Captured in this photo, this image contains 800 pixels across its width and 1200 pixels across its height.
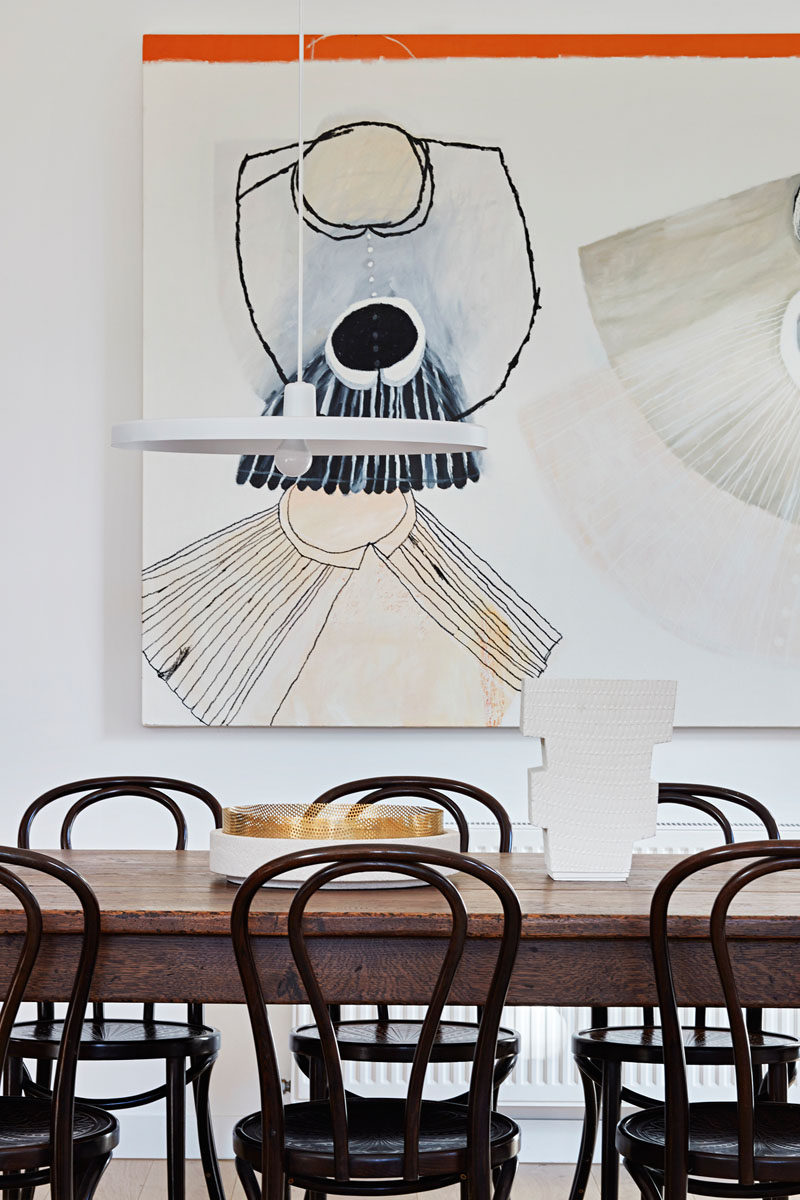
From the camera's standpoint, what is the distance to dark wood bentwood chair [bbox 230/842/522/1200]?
5.97 feet

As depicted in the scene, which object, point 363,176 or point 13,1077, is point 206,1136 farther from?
point 363,176

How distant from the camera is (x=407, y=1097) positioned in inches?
75.2

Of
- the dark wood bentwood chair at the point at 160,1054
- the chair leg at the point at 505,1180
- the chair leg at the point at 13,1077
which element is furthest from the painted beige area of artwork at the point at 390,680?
the chair leg at the point at 505,1180

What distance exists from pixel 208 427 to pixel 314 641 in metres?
1.31

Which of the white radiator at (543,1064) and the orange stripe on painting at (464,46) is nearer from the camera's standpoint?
the white radiator at (543,1064)

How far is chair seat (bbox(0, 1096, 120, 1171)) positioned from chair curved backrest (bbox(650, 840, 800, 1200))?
0.86 m

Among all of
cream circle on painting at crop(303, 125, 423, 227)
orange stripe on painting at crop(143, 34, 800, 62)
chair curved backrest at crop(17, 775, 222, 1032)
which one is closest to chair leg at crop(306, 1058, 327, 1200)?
chair curved backrest at crop(17, 775, 222, 1032)

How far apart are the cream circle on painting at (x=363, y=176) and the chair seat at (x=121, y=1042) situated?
6.49 ft

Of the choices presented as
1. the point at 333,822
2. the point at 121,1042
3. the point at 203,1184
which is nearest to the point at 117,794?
the point at 121,1042

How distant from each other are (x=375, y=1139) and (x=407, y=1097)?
124 millimetres

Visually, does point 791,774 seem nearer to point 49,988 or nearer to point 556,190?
point 556,190

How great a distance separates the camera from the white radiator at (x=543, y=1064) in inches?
128

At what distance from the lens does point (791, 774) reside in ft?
11.1

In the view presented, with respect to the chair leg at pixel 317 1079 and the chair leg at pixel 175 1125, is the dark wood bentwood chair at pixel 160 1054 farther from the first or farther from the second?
the chair leg at pixel 317 1079
